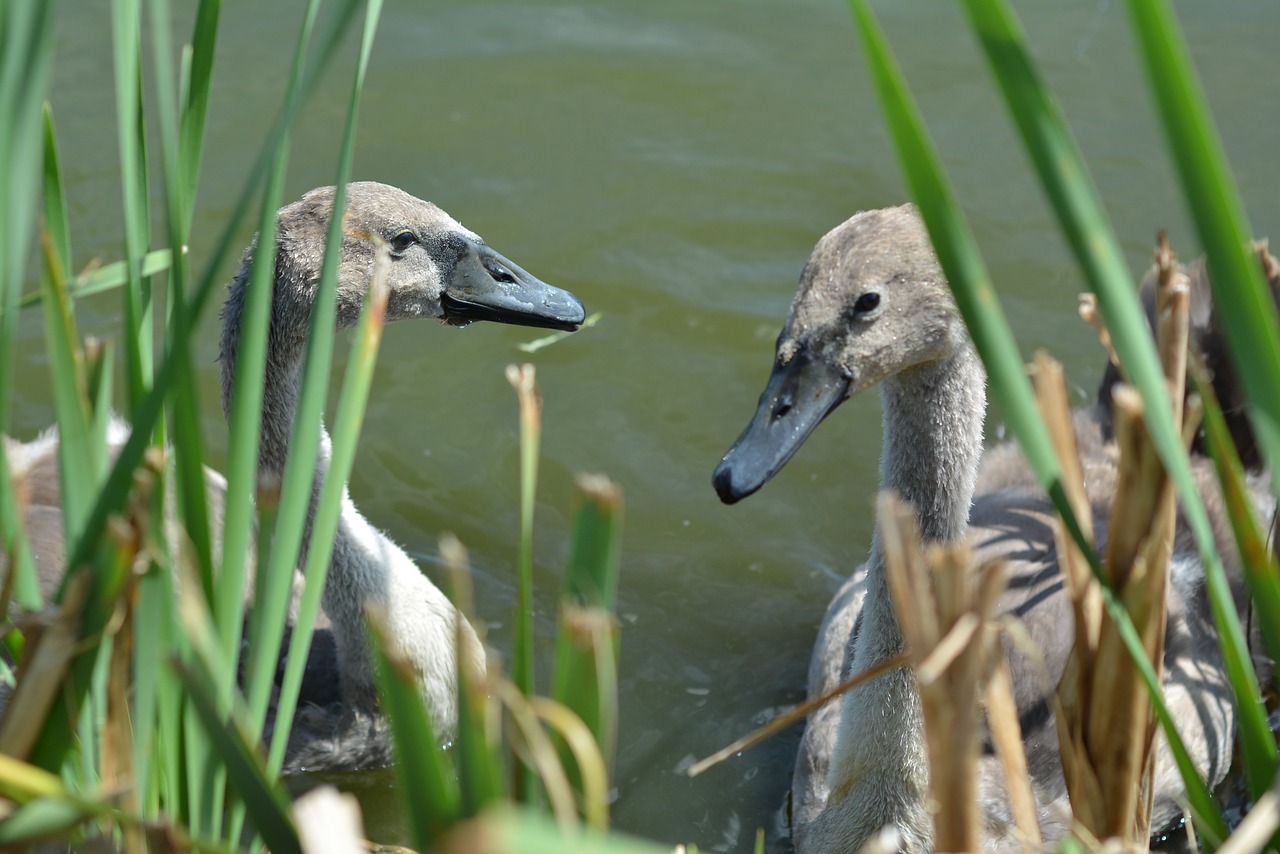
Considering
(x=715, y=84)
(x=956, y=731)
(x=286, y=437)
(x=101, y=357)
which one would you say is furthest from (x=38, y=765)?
→ (x=715, y=84)

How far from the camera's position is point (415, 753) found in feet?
4.86

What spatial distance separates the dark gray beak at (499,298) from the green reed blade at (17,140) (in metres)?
2.04

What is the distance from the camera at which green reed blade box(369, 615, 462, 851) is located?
143cm

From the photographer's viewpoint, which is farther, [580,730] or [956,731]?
[956,731]

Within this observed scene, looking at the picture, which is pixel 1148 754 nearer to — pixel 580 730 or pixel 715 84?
pixel 580 730

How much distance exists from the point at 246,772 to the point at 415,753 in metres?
0.29

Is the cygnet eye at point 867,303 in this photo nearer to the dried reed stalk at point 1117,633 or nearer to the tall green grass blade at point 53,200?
the dried reed stalk at point 1117,633

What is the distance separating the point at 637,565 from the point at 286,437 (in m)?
1.68

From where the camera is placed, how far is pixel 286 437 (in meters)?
3.71

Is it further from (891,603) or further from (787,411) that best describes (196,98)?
(891,603)

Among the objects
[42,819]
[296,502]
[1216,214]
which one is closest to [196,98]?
[296,502]

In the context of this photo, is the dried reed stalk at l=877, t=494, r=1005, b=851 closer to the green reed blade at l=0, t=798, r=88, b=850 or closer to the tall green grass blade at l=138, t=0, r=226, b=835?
the tall green grass blade at l=138, t=0, r=226, b=835

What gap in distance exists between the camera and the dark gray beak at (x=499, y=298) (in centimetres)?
382

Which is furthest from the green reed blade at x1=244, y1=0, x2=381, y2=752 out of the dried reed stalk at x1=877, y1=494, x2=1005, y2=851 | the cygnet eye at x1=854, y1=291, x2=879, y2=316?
the cygnet eye at x1=854, y1=291, x2=879, y2=316
